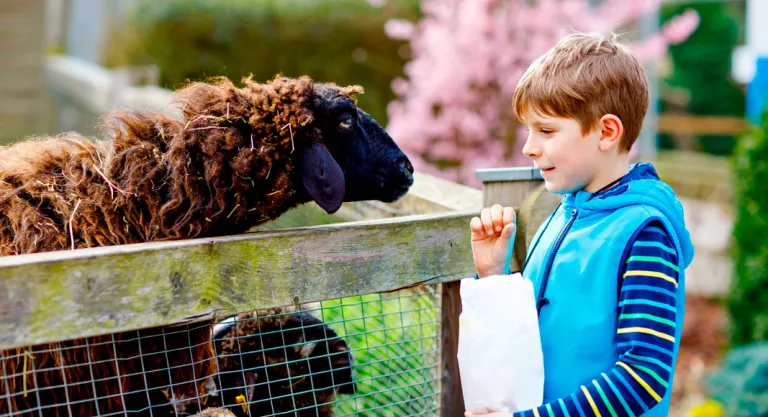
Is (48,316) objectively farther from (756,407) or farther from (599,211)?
(756,407)

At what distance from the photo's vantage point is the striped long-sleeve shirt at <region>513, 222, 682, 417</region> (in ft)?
5.44

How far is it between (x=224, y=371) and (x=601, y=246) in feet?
4.37

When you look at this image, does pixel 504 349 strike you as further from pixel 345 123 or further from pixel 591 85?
pixel 345 123

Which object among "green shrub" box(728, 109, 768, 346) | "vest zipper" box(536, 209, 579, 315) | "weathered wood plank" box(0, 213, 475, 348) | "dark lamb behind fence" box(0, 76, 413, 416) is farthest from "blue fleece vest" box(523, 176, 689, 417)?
"green shrub" box(728, 109, 768, 346)

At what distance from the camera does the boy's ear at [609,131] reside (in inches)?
72.2

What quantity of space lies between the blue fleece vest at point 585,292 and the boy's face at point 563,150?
0.07 meters

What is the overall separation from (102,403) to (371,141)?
1371 millimetres

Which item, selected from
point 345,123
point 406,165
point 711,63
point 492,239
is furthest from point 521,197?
point 711,63

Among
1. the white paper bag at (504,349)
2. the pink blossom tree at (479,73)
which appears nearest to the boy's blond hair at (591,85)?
the white paper bag at (504,349)

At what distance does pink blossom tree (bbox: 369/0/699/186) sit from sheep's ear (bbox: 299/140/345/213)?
473 cm

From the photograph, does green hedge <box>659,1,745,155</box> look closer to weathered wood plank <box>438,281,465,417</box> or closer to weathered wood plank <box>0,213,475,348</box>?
weathered wood plank <box>438,281,465,417</box>

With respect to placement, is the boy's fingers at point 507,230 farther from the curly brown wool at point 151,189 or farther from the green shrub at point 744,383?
the green shrub at point 744,383

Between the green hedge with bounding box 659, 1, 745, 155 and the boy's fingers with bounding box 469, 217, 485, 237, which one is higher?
the green hedge with bounding box 659, 1, 745, 155

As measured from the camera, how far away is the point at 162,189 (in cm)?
246
